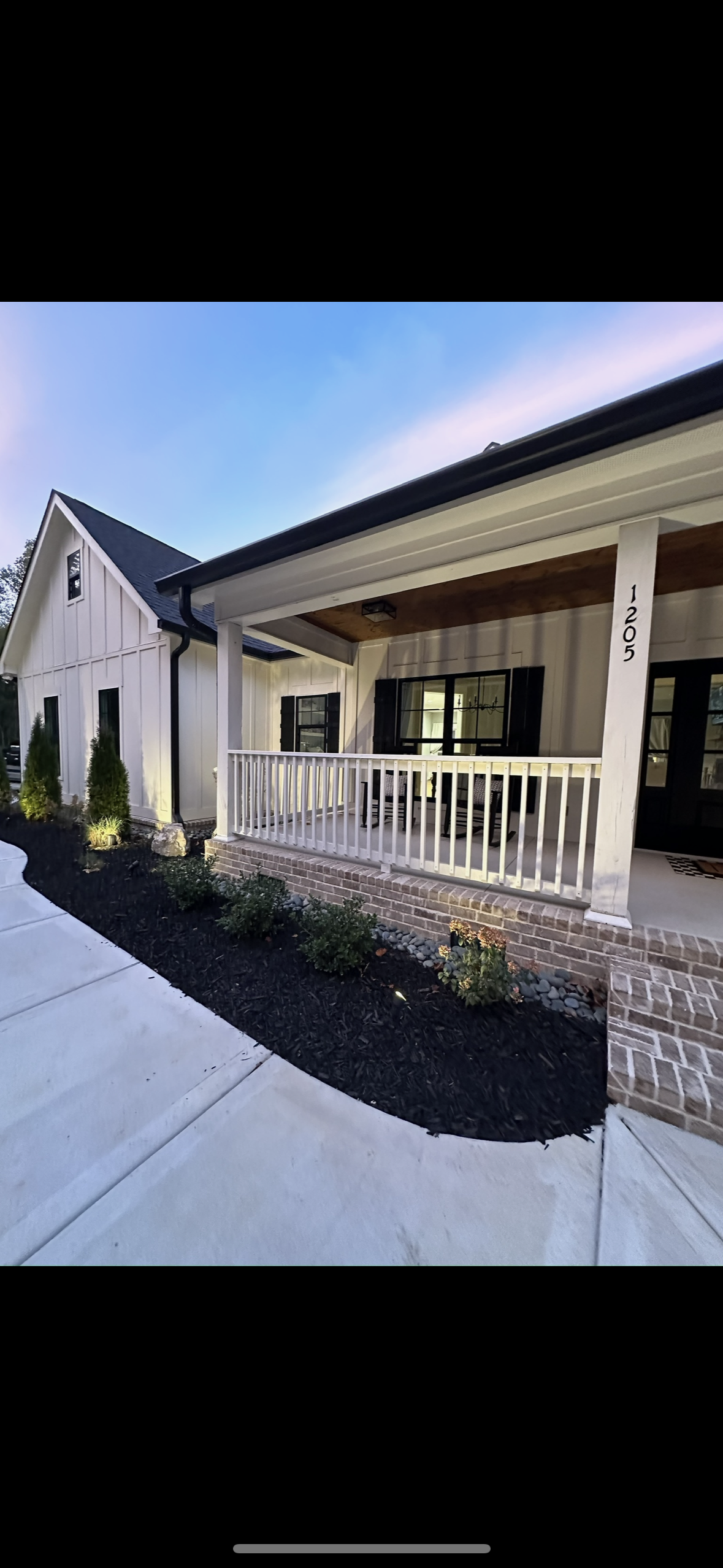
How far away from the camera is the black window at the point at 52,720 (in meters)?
9.93

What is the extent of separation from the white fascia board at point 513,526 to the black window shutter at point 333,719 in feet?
8.39

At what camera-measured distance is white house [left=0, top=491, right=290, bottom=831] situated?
23.7 ft

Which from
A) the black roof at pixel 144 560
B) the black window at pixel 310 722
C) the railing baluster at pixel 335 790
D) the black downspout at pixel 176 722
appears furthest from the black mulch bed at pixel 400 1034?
the black roof at pixel 144 560

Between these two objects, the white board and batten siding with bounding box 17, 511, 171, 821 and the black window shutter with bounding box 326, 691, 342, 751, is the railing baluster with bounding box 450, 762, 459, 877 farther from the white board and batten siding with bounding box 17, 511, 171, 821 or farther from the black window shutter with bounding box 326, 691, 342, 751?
the white board and batten siding with bounding box 17, 511, 171, 821

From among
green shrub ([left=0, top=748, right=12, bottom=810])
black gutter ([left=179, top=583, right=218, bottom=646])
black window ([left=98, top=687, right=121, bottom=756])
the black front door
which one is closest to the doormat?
the black front door

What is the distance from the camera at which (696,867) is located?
4.41 metres

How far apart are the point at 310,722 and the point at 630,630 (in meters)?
5.45

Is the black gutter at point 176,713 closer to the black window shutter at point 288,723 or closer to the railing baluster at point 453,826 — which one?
the black window shutter at point 288,723
